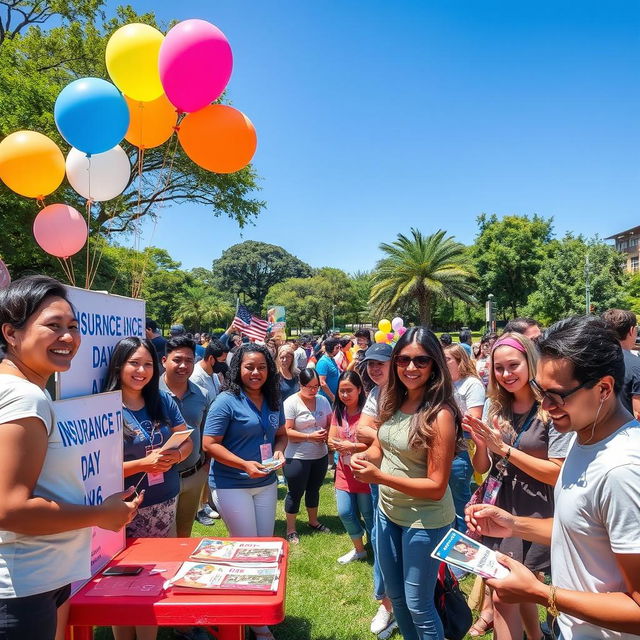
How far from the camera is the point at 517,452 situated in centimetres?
243

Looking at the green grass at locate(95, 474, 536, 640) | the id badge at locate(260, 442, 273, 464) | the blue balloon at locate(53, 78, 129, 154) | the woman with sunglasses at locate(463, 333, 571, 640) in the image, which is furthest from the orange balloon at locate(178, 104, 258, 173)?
the green grass at locate(95, 474, 536, 640)

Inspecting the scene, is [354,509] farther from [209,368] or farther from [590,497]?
[590,497]

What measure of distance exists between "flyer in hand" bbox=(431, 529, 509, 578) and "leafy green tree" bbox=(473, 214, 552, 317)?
1594 inches

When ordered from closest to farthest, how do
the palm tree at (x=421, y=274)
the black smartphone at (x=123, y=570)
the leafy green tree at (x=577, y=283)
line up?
the black smartphone at (x=123, y=570)
the palm tree at (x=421, y=274)
the leafy green tree at (x=577, y=283)

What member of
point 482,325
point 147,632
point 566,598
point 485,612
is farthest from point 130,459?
point 482,325

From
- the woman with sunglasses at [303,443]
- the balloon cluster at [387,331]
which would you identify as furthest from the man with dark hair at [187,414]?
the balloon cluster at [387,331]

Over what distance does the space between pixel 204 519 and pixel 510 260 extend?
1527 inches

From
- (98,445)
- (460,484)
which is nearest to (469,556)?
(98,445)

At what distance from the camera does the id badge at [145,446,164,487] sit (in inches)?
110

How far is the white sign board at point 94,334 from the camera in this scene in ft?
7.32

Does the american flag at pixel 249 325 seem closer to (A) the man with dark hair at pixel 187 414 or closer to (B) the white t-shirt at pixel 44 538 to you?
(A) the man with dark hair at pixel 187 414

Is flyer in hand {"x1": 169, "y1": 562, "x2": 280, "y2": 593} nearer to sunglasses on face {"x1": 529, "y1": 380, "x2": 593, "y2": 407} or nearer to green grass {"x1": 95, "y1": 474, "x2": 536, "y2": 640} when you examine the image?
sunglasses on face {"x1": 529, "y1": 380, "x2": 593, "y2": 407}

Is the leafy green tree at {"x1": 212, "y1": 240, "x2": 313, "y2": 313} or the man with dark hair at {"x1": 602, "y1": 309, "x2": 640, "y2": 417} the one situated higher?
the leafy green tree at {"x1": 212, "y1": 240, "x2": 313, "y2": 313}

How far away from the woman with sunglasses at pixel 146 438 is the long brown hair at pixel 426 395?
1320mm
